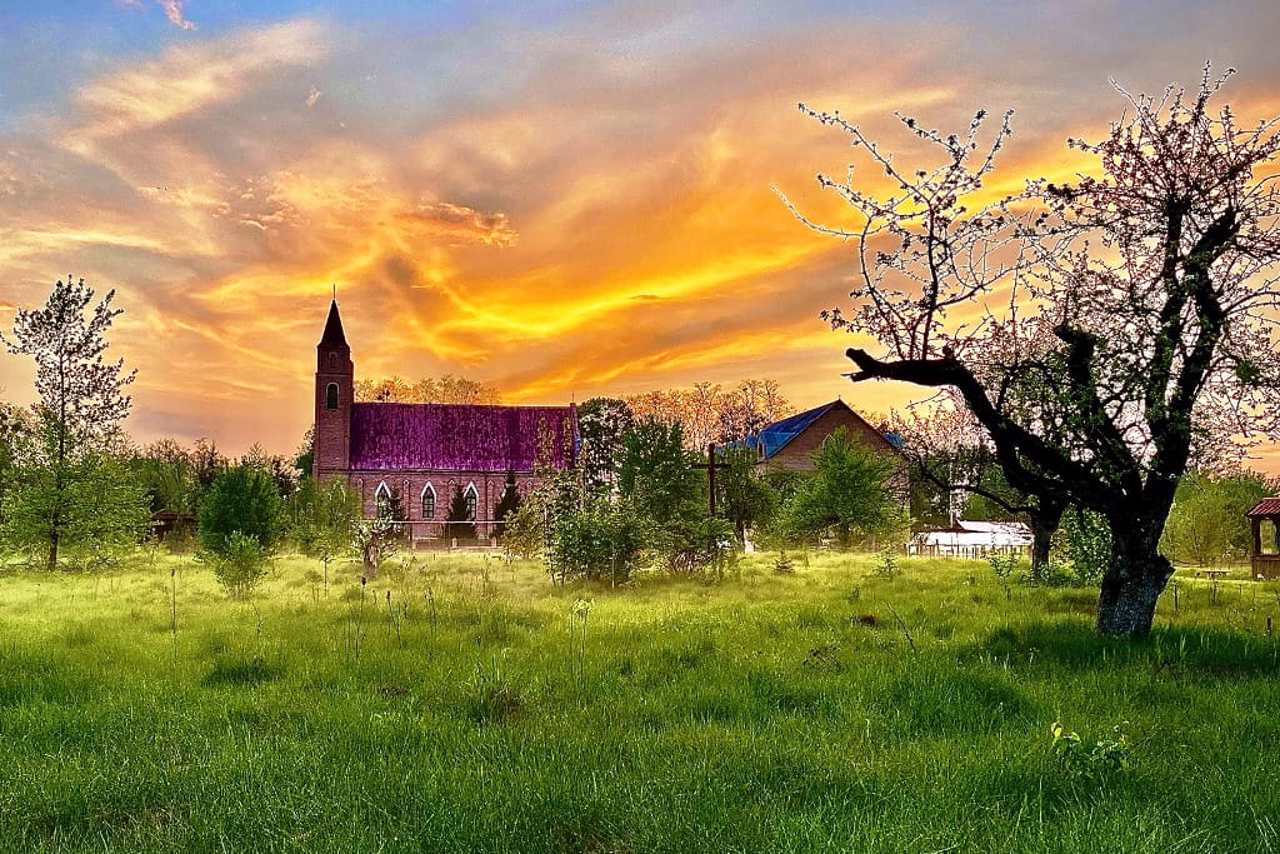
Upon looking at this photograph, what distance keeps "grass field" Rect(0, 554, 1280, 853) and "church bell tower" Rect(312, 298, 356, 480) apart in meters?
50.7

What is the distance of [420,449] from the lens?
64500 mm

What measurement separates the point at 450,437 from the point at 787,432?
23927 millimetres

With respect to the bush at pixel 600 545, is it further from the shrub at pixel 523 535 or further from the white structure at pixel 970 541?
the white structure at pixel 970 541

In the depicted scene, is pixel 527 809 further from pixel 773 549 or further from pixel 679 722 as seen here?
pixel 773 549

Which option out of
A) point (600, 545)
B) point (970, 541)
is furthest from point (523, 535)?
point (970, 541)

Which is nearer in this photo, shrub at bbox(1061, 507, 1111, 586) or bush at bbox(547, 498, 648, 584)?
shrub at bbox(1061, 507, 1111, 586)

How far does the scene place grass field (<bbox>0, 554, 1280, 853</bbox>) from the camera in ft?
16.0

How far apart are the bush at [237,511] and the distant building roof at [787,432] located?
32.8m

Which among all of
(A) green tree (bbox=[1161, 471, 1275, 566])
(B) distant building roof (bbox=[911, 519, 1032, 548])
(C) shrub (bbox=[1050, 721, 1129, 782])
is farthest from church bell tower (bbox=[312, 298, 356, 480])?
(C) shrub (bbox=[1050, 721, 1129, 782])

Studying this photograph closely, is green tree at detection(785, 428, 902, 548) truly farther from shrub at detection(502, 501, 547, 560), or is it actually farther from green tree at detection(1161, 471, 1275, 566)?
shrub at detection(502, 501, 547, 560)

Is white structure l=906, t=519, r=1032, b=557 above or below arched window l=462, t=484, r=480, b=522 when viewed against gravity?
below

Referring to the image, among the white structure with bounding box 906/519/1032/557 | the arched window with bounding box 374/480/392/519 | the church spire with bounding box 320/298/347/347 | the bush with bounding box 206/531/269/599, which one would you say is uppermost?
the church spire with bounding box 320/298/347/347

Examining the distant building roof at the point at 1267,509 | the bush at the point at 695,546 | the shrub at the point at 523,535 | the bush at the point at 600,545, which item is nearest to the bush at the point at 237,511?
the shrub at the point at 523,535

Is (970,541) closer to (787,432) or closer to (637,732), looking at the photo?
(787,432)
